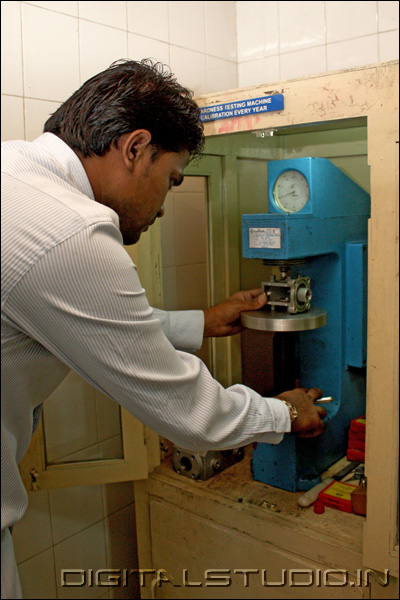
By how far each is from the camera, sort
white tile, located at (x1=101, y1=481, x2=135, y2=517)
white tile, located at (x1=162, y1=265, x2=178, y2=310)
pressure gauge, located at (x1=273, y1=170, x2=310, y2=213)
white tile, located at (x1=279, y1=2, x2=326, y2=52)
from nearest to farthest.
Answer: pressure gauge, located at (x1=273, y1=170, x2=310, y2=213), white tile, located at (x1=162, y1=265, x2=178, y2=310), white tile, located at (x1=279, y1=2, x2=326, y2=52), white tile, located at (x1=101, y1=481, x2=135, y2=517)

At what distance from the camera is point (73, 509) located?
1.74m

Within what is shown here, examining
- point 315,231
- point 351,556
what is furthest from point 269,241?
point 351,556

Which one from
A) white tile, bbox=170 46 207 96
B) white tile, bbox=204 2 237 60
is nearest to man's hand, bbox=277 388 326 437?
white tile, bbox=170 46 207 96

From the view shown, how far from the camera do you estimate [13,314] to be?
2.43ft

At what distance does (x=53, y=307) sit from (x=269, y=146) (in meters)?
0.95

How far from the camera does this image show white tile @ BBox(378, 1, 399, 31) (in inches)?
63.1

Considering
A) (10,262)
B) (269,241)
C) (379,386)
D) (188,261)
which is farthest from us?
(188,261)

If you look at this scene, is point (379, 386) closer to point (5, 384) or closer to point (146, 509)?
point (5, 384)

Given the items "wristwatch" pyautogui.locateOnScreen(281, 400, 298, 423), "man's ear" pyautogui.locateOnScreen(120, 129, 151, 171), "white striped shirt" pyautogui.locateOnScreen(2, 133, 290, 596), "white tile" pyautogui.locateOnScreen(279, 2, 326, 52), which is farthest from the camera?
"white tile" pyautogui.locateOnScreen(279, 2, 326, 52)

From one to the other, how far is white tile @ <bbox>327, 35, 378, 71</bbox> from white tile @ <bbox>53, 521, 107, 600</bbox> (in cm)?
174

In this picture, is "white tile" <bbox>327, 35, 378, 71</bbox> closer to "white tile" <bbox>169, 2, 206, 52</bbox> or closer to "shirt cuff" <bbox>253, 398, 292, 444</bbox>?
"white tile" <bbox>169, 2, 206, 52</bbox>

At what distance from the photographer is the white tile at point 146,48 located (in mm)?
1290

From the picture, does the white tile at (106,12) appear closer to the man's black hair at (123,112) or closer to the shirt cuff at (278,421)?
the man's black hair at (123,112)

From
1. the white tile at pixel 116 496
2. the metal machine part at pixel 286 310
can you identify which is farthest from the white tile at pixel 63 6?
the white tile at pixel 116 496
